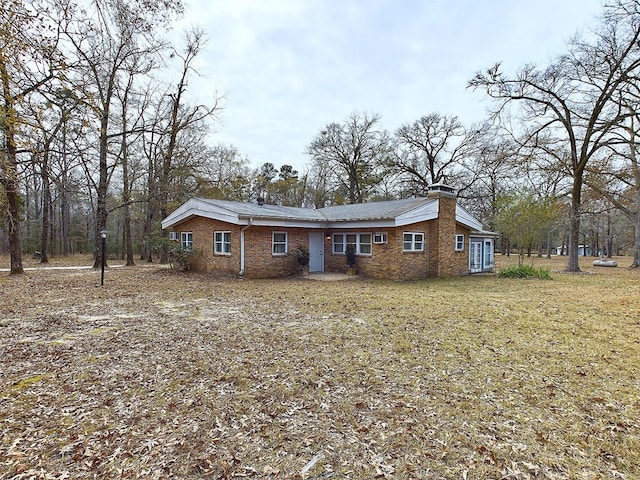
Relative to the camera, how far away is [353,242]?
14641 millimetres

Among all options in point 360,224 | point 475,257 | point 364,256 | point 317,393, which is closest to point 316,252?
point 364,256

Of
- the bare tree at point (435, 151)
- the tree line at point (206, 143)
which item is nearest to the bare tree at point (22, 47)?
the tree line at point (206, 143)

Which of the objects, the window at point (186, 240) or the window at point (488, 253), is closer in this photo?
the window at point (186, 240)

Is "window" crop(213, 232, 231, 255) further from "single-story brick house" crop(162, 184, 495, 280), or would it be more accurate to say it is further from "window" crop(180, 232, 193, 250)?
"window" crop(180, 232, 193, 250)

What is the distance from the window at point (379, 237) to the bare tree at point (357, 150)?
15.3 metres

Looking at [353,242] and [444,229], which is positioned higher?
[444,229]

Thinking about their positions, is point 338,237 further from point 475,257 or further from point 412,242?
point 475,257

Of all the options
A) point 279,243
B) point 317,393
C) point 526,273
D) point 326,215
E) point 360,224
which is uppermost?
point 326,215

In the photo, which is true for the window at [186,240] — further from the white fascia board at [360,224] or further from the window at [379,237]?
the window at [379,237]

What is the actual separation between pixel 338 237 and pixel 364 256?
1.68 m

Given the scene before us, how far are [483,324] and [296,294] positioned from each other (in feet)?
16.5

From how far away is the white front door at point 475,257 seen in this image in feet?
55.4

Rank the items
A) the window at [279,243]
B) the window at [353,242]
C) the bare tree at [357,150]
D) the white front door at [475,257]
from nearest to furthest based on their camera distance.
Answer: the window at [279,243], the window at [353,242], the white front door at [475,257], the bare tree at [357,150]

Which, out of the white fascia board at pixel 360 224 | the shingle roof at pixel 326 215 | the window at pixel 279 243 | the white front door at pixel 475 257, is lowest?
the white front door at pixel 475 257
